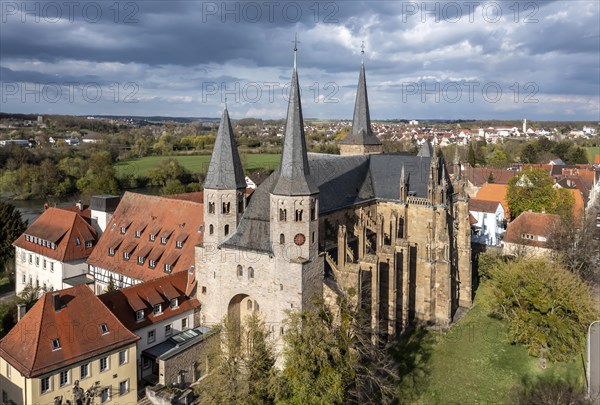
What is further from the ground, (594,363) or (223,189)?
(223,189)

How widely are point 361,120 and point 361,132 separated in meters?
1.43

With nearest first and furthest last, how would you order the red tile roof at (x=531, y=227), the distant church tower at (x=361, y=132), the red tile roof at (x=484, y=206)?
the distant church tower at (x=361, y=132)
the red tile roof at (x=531, y=227)
the red tile roof at (x=484, y=206)

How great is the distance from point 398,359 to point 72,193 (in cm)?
8149

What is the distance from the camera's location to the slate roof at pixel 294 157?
96.2ft

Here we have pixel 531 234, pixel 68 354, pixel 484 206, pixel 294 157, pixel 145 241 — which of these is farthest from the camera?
pixel 484 206

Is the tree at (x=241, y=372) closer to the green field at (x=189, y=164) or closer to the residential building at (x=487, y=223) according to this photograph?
the residential building at (x=487, y=223)

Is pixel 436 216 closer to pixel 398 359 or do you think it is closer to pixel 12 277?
pixel 398 359

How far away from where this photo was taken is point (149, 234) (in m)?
40.9

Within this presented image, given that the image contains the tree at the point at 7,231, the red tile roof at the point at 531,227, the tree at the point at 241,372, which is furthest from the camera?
the red tile roof at the point at 531,227

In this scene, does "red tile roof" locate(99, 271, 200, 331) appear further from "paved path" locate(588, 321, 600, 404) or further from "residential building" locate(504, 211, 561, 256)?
"residential building" locate(504, 211, 561, 256)

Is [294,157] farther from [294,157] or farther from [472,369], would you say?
[472,369]

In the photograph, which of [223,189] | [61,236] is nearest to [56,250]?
[61,236]

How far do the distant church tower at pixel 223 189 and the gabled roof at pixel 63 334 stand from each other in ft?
26.8

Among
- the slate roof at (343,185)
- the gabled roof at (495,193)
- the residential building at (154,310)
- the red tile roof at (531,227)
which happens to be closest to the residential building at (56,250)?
the residential building at (154,310)
